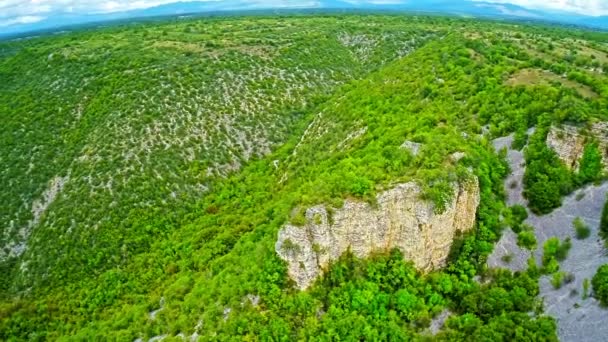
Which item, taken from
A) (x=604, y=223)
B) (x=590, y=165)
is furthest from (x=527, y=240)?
(x=590, y=165)

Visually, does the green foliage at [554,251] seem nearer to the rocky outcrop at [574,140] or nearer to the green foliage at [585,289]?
the green foliage at [585,289]

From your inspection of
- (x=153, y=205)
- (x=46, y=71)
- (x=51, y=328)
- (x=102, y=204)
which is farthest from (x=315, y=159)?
(x=46, y=71)

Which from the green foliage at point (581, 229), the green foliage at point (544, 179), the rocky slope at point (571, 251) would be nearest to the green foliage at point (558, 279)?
the rocky slope at point (571, 251)

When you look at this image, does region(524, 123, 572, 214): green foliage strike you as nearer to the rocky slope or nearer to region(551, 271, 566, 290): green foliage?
the rocky slope

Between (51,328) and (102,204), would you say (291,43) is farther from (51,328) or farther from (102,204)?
(51,328)

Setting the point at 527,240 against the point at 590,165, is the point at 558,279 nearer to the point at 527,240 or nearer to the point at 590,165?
the point at 527,240

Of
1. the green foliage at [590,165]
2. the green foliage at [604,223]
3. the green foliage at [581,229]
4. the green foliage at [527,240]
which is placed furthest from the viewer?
the green foliage at [590,165]
